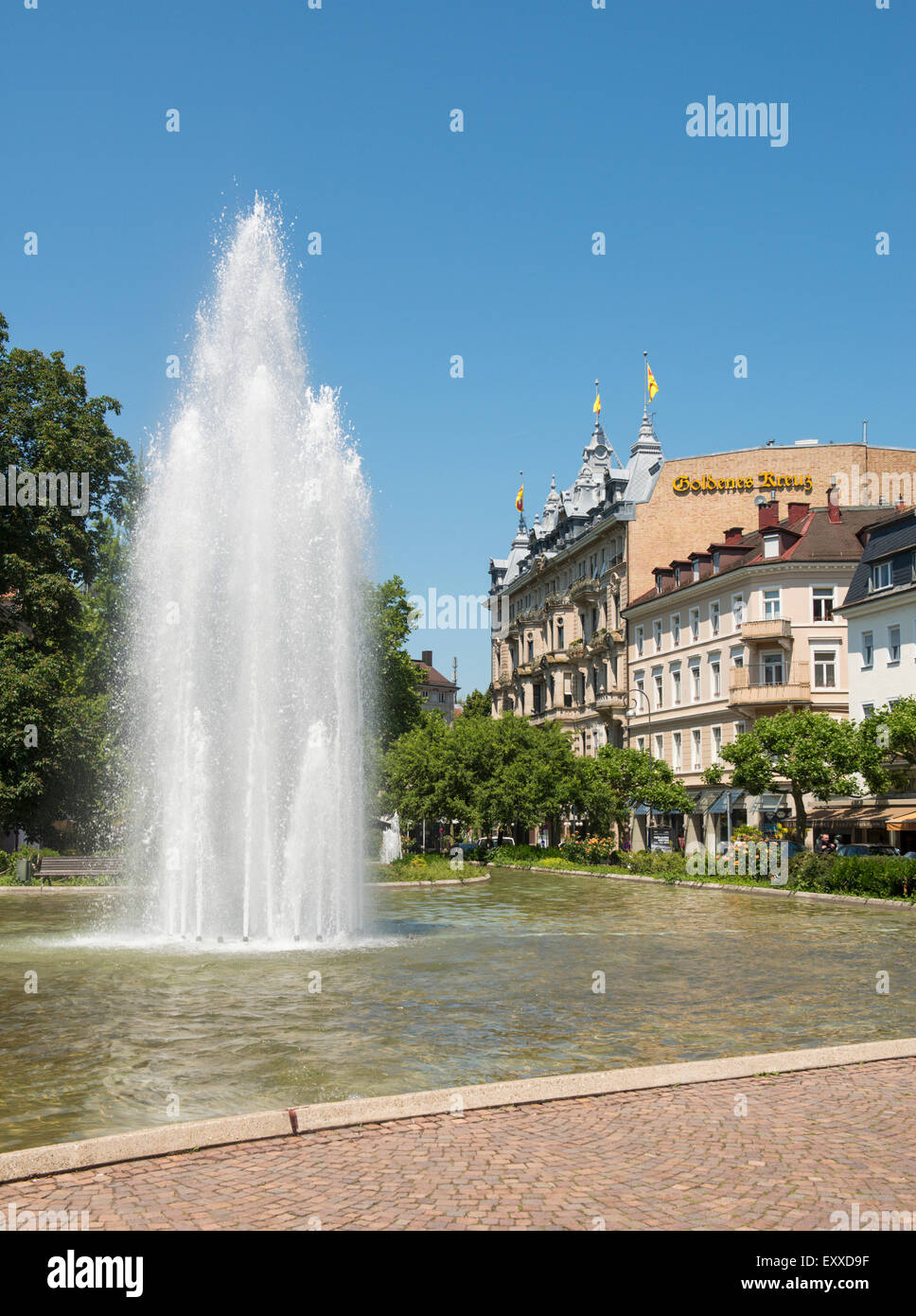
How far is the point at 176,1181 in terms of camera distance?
257 inches

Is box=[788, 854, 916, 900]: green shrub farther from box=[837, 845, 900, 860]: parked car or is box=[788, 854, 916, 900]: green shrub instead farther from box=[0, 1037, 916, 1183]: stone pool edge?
box=[0, 1037, 916, 1183]: stone pool edge

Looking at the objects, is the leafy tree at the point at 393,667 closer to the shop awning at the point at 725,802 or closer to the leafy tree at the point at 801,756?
the shop awning at the point at 725,802

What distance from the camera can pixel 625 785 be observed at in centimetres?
5597

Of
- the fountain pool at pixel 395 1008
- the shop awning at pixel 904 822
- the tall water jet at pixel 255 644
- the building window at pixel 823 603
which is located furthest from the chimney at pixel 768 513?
the tall water jet at pixel 255 644

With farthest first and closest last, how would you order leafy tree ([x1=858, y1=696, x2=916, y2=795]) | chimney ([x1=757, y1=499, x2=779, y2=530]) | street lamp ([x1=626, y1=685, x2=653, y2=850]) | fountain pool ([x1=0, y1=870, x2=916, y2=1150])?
1. street lamp ([x1=626, y1=685, x2=653, y2=850])
2. chimney ([x1=757, y1=499, x2=779, y2=530])
3. leafy tree ([x1=858, y1=696, x2=916, y2=795])
4. fountain pool ([x1=0, y1=870, x2=916, y2=1150])

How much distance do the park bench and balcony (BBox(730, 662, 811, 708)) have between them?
3025 cm

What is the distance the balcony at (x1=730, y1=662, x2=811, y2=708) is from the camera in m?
54.1

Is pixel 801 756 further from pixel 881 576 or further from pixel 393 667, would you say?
pixel 393 667

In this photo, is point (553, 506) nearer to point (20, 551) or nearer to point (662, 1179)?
point (20, 551)

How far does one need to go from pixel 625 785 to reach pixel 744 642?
892 centimetres

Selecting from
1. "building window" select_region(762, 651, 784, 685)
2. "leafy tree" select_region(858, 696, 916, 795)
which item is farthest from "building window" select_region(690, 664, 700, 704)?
"leafy tree" select_region(858, 696, 916, 795)

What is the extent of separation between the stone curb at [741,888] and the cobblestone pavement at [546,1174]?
23.6 metres

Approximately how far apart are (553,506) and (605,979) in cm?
8224
